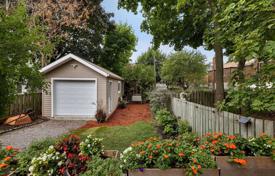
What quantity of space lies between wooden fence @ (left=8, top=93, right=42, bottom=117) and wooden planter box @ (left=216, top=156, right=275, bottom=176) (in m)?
9.80

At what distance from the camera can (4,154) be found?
302 cm

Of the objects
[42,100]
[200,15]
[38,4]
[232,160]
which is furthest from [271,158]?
[38,4]

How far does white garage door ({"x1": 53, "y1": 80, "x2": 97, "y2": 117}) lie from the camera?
11.6 m

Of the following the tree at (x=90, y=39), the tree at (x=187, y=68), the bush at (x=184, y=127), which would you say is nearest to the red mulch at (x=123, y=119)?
the bush at (x=184, y=127)

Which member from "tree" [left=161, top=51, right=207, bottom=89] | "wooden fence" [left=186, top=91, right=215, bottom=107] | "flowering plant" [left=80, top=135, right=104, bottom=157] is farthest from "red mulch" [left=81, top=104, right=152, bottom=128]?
"tree" [left=161, top=51, right=207, bottom=89]

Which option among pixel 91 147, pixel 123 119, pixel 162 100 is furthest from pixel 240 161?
pixel 123 119

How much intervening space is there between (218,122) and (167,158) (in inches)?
106

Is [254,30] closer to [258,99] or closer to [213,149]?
[258,99]

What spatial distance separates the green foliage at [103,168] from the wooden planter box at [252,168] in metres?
1.39

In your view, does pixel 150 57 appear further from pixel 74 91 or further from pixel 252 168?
pixel 252 168

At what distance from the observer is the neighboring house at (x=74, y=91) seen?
1152cm

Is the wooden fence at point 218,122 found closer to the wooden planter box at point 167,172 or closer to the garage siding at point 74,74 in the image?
the wooden planter box at point 167,172

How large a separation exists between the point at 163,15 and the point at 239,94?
731cm

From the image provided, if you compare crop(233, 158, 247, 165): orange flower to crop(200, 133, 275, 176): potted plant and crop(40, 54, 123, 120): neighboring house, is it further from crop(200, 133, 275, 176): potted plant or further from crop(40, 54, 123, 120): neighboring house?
crop(40, 54, 123, 120): neighboring house
